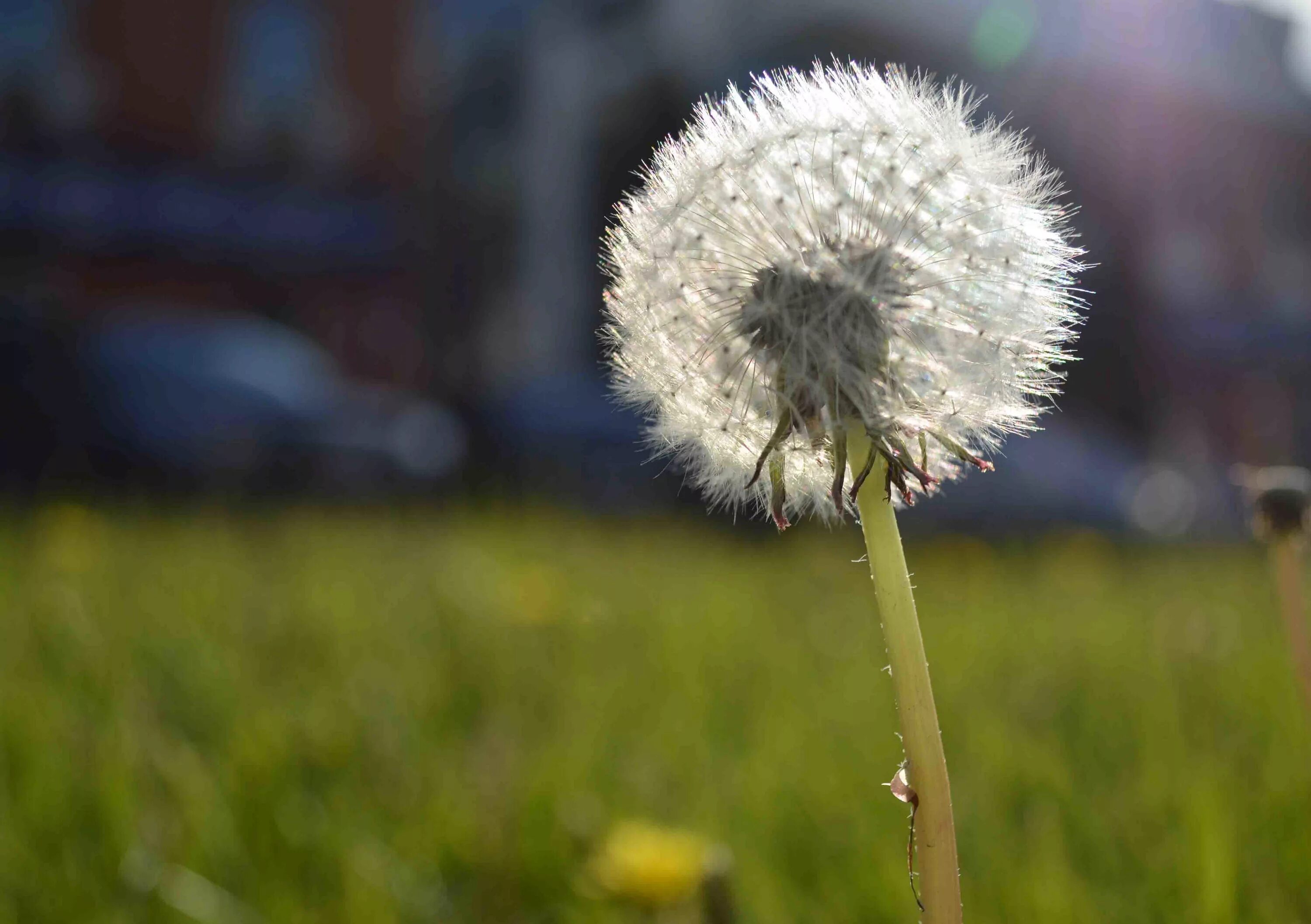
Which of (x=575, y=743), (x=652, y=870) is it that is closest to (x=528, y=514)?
(x=575, y=743)

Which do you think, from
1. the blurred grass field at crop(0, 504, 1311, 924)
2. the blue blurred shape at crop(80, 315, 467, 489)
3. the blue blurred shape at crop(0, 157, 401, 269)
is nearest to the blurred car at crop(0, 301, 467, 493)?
the blue blurred shape at crop(80, 315, 467, 489)

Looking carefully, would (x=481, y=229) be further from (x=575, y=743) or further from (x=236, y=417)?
(x=575, y=743)

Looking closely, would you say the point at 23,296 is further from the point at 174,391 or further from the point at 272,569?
the point at 272,569

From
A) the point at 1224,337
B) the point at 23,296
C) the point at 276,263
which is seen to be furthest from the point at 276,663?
the point at 276,263

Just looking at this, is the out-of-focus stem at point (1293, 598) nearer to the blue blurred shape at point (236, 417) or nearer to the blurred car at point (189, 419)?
the blurred car at point (189, 419)

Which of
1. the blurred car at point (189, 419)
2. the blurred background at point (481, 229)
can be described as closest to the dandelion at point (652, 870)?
the blurred background at point (481, 229)

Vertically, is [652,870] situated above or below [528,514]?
below
